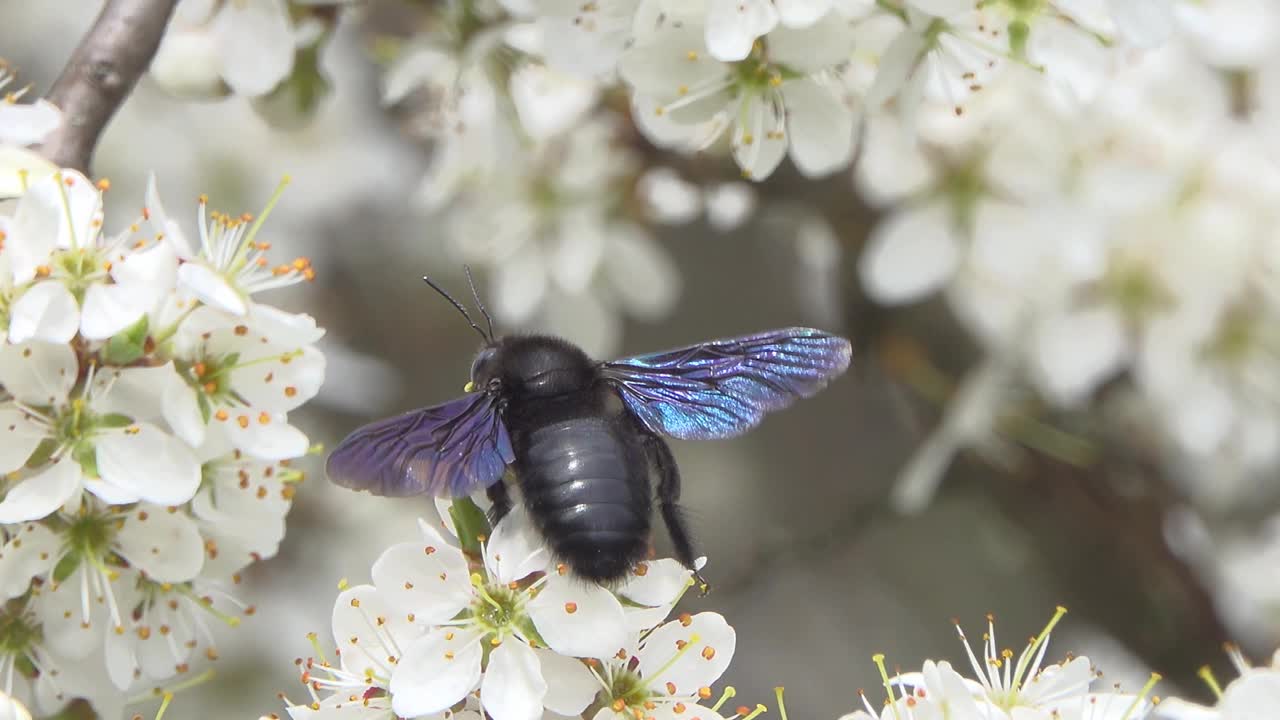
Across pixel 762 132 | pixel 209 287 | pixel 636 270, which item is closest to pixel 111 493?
pixel 209 287

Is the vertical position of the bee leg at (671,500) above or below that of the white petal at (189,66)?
below

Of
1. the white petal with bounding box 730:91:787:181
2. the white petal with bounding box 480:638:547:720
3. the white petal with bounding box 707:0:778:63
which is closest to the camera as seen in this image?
the white petal with bounding box 480:638:547:720

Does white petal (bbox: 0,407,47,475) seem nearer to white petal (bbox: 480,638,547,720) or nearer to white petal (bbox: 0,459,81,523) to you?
white petal (bbox: 0,459,81,523)

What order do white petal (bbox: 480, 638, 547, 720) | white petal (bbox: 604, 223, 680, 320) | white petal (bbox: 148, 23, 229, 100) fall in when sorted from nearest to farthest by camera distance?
white petal (bbox: 480, 638, 547, 720), white petal (bbox: 148, 23, 229, 100), white petal (bbox: 604, 223, 680, 320)

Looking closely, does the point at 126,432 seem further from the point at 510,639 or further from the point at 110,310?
the point at 510,639

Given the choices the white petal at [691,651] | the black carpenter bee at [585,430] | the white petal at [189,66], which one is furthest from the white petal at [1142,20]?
the white petal at [189,66]

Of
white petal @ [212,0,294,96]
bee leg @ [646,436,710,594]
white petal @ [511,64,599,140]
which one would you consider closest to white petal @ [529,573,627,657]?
bee leg @ [646,436,710,594]

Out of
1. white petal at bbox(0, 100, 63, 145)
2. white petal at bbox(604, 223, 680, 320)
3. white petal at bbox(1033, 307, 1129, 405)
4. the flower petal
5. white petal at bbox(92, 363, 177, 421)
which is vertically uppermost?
white petal at bbox(0, 100, 63, 145)

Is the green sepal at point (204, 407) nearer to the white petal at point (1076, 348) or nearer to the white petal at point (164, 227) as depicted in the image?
the white petal at point (164, 227)
